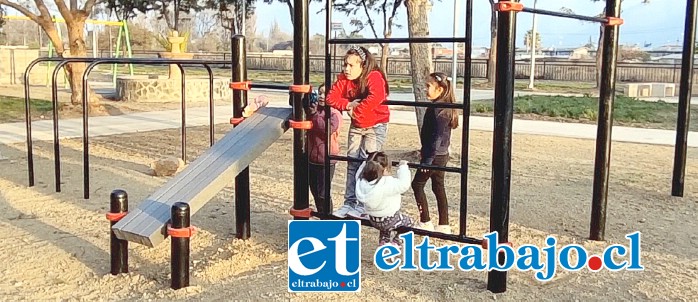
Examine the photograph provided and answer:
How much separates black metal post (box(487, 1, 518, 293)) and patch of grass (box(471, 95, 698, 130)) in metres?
9.84

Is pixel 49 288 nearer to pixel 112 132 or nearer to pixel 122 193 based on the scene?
pixel 122 193

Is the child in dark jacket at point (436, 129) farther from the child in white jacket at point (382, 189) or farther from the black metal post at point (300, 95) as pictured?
the black metal post at point (300, 95)

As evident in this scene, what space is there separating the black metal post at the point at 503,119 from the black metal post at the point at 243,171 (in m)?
1.83

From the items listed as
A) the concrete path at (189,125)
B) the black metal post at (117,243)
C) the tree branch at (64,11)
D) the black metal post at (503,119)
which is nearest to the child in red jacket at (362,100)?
the black metal post at (503,119)

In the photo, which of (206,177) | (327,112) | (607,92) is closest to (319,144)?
(327,112)

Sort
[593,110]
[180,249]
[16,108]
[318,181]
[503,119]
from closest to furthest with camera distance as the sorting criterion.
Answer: [503,119] < [180,249] < [318,181] < [593,110] < [16,108]

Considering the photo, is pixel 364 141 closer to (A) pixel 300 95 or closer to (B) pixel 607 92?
(A) pixel 300 95

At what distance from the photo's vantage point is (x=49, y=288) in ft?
12.8

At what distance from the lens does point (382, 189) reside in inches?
161

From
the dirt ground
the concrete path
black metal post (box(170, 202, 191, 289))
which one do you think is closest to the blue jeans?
the dirt ground

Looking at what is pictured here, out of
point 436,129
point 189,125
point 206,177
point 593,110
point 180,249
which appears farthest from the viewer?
point 593,110

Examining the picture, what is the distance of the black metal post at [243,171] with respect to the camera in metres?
4.84

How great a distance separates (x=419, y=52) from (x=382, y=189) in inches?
195

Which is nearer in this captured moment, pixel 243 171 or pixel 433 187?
pixel 433 187
